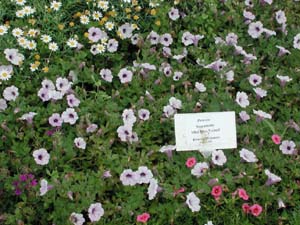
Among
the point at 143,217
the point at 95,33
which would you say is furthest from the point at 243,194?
the point at 95,33

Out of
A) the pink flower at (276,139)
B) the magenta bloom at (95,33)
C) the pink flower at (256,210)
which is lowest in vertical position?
the pink flower at (256,210)

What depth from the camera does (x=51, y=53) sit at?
4047 mm

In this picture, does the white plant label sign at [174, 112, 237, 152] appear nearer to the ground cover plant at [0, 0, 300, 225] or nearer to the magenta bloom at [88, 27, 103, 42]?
the ground cover plant at [0, 0, 300, 225]

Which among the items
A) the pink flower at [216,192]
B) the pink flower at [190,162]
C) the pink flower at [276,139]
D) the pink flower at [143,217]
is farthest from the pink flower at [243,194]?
the pink flower at [143,217]

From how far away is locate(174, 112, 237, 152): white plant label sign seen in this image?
11.4ft

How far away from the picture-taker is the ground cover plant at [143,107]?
3.22 meters

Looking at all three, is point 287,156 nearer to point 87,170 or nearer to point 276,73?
point 276,73

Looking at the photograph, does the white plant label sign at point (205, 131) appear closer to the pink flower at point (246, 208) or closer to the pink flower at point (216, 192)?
the pink flower at point (216, 192)

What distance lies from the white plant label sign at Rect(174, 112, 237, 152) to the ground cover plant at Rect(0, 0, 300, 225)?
0.07m

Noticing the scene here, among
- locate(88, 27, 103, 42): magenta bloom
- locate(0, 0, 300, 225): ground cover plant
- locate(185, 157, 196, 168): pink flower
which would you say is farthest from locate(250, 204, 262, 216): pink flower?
locate(88, 27, 103, 42): magenta bloom

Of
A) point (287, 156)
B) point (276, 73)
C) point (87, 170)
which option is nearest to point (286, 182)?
point (287, 156)

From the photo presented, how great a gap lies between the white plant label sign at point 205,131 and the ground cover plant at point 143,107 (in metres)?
0.07

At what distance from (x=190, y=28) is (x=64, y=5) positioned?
1.03m

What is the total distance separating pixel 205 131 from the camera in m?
3.49
